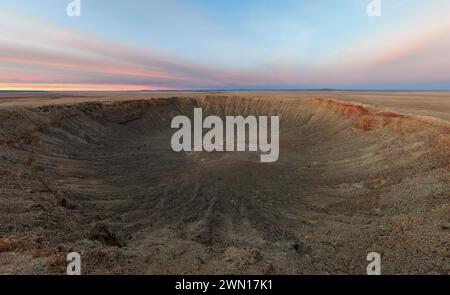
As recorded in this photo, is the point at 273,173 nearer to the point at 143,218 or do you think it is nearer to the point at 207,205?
the point at 207,205

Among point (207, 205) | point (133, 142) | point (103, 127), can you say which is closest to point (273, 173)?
point (207, 205)
